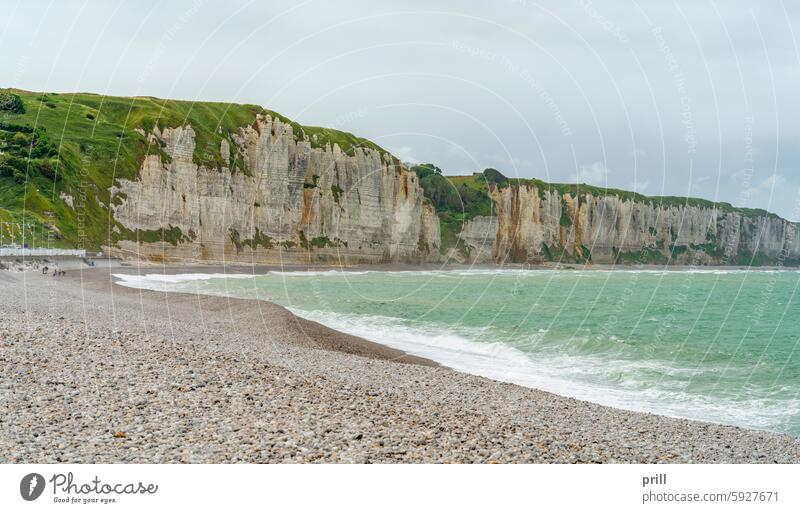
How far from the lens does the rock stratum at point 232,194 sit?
70188 millimetres

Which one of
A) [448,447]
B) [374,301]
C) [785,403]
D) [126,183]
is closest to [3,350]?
[448,447]

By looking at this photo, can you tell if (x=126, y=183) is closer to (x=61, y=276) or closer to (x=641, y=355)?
(x=61, y=276)

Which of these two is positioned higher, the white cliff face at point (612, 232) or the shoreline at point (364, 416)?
the white cliff face at point (612, 232)

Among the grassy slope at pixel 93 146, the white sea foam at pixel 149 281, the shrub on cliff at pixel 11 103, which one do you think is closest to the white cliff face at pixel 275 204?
the grassy slope at pixel 93 146

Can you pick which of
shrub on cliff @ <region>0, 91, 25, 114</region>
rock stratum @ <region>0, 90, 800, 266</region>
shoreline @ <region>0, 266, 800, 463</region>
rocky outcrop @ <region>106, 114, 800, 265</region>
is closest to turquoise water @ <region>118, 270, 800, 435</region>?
shoreline @ <region>0, 266, 800, 463</region>

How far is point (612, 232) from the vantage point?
156375 millimetres

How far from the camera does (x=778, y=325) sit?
1340 inches

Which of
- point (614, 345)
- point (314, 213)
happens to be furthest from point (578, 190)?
point (614, 345)

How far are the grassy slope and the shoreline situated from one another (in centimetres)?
5191

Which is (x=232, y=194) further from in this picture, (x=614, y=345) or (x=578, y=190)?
(x=578, y=190)

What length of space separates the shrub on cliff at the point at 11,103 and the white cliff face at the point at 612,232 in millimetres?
83600

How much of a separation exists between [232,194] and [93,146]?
58.0 ft

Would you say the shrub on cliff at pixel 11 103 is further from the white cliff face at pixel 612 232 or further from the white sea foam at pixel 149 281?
the white cliff face at pixel 612 232

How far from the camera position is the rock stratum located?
70.2 metres
